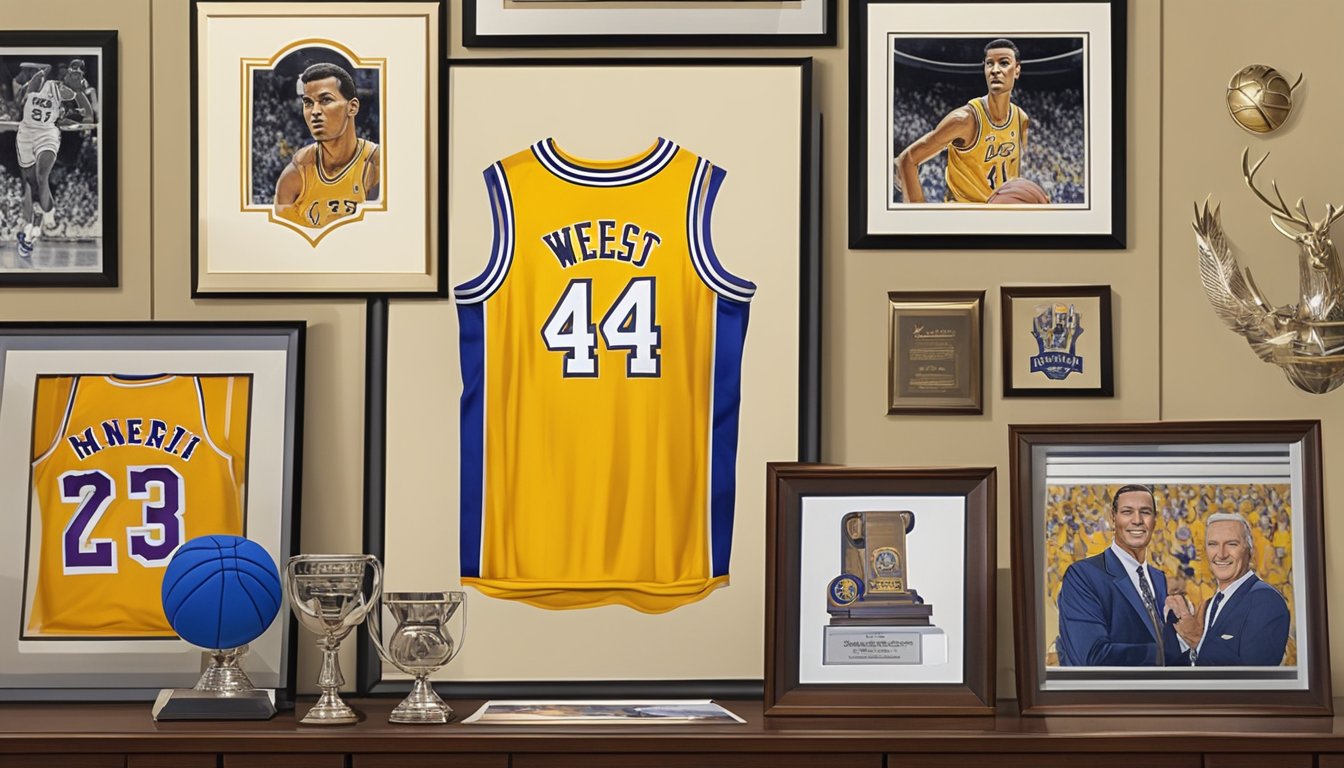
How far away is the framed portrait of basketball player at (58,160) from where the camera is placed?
249 centimetres

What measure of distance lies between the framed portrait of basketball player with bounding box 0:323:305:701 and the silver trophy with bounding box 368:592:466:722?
314 mm

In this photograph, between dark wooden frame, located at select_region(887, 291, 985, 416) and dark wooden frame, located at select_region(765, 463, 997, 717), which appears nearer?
dark wooden frame, located at select_region(765, 463, 997, 717)

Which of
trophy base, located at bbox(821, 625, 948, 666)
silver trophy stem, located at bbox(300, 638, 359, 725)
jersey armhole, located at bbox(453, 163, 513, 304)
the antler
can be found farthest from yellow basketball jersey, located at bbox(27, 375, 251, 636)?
the antler

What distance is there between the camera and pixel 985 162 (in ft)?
8.18

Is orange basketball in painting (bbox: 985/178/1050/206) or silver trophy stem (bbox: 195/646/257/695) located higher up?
orange basketball in painting (bbox: 985/178/1050/206)

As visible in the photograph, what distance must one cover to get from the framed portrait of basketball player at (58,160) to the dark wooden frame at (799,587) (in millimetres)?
1478

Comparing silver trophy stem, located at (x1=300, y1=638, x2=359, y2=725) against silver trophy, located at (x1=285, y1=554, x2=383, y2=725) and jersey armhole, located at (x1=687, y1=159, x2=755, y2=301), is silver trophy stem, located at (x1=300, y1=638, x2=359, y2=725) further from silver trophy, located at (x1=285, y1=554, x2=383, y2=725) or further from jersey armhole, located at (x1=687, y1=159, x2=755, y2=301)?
jersey armhole, located at (x1=687, y1=159, x2=755, y2=301)

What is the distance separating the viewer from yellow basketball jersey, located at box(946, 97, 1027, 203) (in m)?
2.49

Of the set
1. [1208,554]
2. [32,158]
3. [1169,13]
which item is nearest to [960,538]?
[1208,554]

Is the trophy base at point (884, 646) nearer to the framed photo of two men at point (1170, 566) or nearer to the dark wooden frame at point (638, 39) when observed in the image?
the framed photo of two men at point (1170, 566)

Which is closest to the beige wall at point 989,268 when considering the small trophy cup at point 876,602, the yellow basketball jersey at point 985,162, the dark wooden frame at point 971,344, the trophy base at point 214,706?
the dark wooden frame at point 971,344

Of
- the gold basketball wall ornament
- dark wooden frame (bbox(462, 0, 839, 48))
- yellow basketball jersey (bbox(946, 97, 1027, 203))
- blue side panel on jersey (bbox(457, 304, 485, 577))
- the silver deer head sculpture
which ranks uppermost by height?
dark wooden frame (bbox(462, 0, 839, 48))

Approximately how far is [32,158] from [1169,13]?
239 centimetres

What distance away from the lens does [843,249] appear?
251 cm
